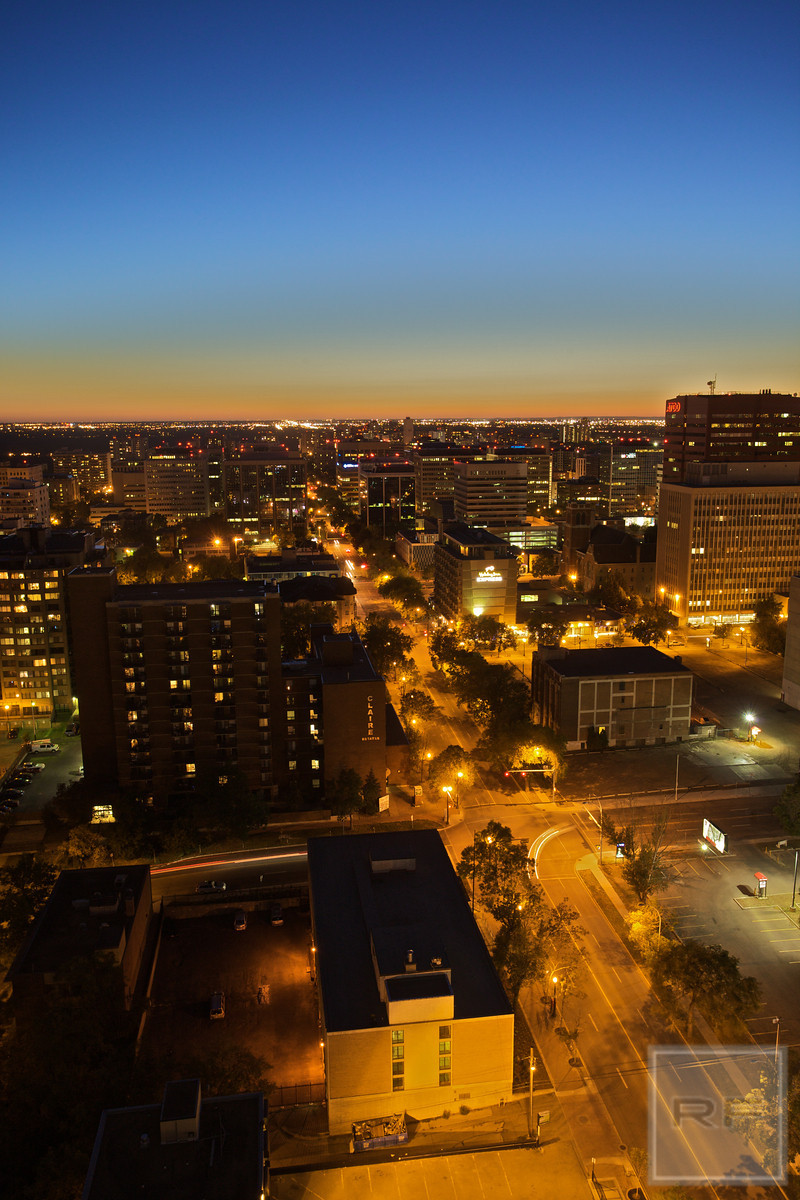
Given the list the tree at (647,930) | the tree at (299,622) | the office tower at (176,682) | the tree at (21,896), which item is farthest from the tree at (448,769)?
the tree at (299,622)

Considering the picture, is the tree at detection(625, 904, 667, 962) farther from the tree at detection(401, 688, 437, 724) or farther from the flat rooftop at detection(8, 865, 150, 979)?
the tree at detection(401, 688, 437, 724)

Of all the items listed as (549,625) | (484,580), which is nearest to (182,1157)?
(549,625)

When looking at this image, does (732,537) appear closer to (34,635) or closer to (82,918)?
(34,635)

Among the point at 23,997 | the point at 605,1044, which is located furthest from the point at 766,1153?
the point at 23,997

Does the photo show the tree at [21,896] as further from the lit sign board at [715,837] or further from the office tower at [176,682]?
the lit sign board at [715,837]

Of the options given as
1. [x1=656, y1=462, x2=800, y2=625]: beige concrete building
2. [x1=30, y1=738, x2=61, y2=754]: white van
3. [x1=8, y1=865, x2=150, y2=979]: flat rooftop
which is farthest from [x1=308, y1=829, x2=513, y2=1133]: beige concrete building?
[x1=656, y1=462, x2=800, y2=625]: beige concrete building

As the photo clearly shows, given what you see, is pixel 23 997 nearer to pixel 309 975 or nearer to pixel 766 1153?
pixel 309 975
